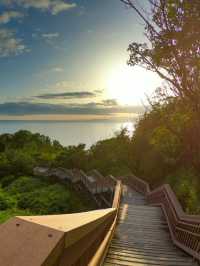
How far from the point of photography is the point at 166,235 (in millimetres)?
9406

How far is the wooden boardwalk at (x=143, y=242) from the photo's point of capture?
589 cm

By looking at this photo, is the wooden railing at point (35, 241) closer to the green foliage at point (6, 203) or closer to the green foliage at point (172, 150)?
the green foliage at point (172, 150)

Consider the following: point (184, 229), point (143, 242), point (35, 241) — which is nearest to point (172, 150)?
point (184, 229)

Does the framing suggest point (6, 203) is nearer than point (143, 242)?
No

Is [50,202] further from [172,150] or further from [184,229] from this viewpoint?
[184,229]

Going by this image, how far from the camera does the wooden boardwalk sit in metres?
5.89

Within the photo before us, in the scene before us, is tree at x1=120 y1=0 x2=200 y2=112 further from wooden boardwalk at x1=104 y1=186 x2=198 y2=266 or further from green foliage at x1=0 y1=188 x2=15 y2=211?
green foliage at x1=0 y1=188 x2=15 y2=211

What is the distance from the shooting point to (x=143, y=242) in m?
8.08

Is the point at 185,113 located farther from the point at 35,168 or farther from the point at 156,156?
the point at 35,168

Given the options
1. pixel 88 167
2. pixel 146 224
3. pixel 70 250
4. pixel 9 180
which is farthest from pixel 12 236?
pixel 9 180

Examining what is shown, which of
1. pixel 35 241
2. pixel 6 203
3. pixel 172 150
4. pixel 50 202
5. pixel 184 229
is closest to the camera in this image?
pixel 35 241

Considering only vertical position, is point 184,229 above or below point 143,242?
above

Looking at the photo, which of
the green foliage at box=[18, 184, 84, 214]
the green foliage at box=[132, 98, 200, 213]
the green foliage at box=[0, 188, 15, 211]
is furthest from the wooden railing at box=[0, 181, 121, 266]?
the green foliage at box=[0, 188, 15, 211]

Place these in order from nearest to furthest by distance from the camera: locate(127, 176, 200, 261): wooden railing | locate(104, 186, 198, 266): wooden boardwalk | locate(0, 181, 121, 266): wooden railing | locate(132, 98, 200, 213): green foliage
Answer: locate(0, 181, 121, 266): wooden railing → locate(104, 186, 198, 266): wooden boardwalk → locate(127, 176, 200, 261): wooden railing → locate(132, 98, 200, 213): green foliage
